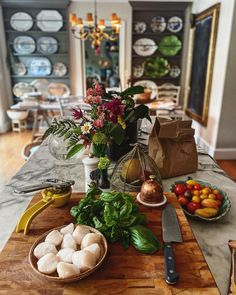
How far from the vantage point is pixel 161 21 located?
202 inches

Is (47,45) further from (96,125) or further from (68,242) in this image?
(68,242)

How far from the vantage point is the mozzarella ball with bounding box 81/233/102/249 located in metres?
0.68

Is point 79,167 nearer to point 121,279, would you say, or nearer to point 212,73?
point 121,279

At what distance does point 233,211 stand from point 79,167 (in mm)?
819

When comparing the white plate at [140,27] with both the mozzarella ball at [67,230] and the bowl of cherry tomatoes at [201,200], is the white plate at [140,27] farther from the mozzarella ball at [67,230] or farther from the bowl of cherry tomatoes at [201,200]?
the mozzarella ball at [67,230]

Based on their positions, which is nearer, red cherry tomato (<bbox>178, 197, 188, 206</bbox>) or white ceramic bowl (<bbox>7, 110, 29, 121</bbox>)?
red cherry tomato (<bbox>178, 197, 188, 206</bbox>)

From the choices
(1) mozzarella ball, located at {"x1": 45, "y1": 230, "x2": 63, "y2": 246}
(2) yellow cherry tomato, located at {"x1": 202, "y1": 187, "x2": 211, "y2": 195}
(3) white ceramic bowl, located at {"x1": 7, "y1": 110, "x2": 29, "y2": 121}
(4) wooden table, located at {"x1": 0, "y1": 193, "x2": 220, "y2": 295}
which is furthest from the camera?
(3) white ceramic bowl, located at {"x1": 7, "y1": 110, "x2": 29, "y2": 121}

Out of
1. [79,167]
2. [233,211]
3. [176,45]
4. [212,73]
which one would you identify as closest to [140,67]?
[176,45]

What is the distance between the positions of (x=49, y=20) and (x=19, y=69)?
3.91ft

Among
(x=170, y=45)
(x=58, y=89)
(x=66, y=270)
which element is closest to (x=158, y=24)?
(x=170, y=45)

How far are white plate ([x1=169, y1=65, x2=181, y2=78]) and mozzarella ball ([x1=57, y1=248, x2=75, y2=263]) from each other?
5.23 meters

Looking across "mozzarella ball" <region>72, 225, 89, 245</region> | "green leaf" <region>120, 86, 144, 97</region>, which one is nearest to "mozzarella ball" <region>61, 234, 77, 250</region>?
"mozzarella ball" <region>72, 225, 89, 245</region>

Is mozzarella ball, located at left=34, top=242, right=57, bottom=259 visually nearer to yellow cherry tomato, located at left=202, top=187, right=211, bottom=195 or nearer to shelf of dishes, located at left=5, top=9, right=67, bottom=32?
yellow cherry tomato, located at left=202, top=187, right=211, bottom=195

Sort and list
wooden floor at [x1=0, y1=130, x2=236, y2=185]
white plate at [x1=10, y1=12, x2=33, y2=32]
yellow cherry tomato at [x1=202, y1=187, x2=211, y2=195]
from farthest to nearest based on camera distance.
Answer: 1. white plate at [x1=10, y1=12, x2=33, y2=32]
2. wooden floor at [x1=0, y1=130, x2=236, y2=185]
3. yellow cherry tomato at [x1=202, y1=187, x2=211, y2=195]
